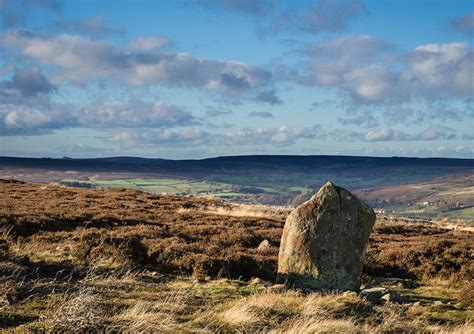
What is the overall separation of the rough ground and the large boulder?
0.88m

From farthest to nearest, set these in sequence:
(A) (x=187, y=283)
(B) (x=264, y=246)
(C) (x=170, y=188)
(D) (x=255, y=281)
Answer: (C) (x=170, y=188), (B) (x=264, y=246), (D) (x=255, y=281), (A) (x=187, y=283)

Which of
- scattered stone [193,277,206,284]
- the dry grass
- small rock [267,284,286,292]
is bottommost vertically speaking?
scattered stone [193,277,206,284]

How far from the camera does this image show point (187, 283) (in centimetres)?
1158

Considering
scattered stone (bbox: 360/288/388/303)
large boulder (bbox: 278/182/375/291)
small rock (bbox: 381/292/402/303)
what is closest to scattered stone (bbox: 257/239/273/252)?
large boulder (bbox: 278/182/375/291)

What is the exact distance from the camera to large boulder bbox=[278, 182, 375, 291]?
38.3 ft

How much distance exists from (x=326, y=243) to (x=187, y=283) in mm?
3546

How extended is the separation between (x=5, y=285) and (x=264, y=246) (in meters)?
9.85

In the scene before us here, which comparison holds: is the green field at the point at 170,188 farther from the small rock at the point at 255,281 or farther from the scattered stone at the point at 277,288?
the scattered stone at the point at 277,288

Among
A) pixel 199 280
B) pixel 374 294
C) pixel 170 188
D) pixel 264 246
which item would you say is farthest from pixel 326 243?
pixel 170 188

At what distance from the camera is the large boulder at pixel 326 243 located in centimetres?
1169

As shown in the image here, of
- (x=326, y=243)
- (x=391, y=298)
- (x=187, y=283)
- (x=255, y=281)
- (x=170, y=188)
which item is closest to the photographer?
(x=391, y=298)

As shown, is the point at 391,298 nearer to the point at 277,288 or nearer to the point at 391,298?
the point at 391,298

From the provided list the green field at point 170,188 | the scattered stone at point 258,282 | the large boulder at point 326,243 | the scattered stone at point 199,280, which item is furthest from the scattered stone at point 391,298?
the green field at point 170,188

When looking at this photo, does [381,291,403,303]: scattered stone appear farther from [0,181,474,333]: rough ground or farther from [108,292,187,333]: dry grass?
[108,292,187,333]: dry grass
